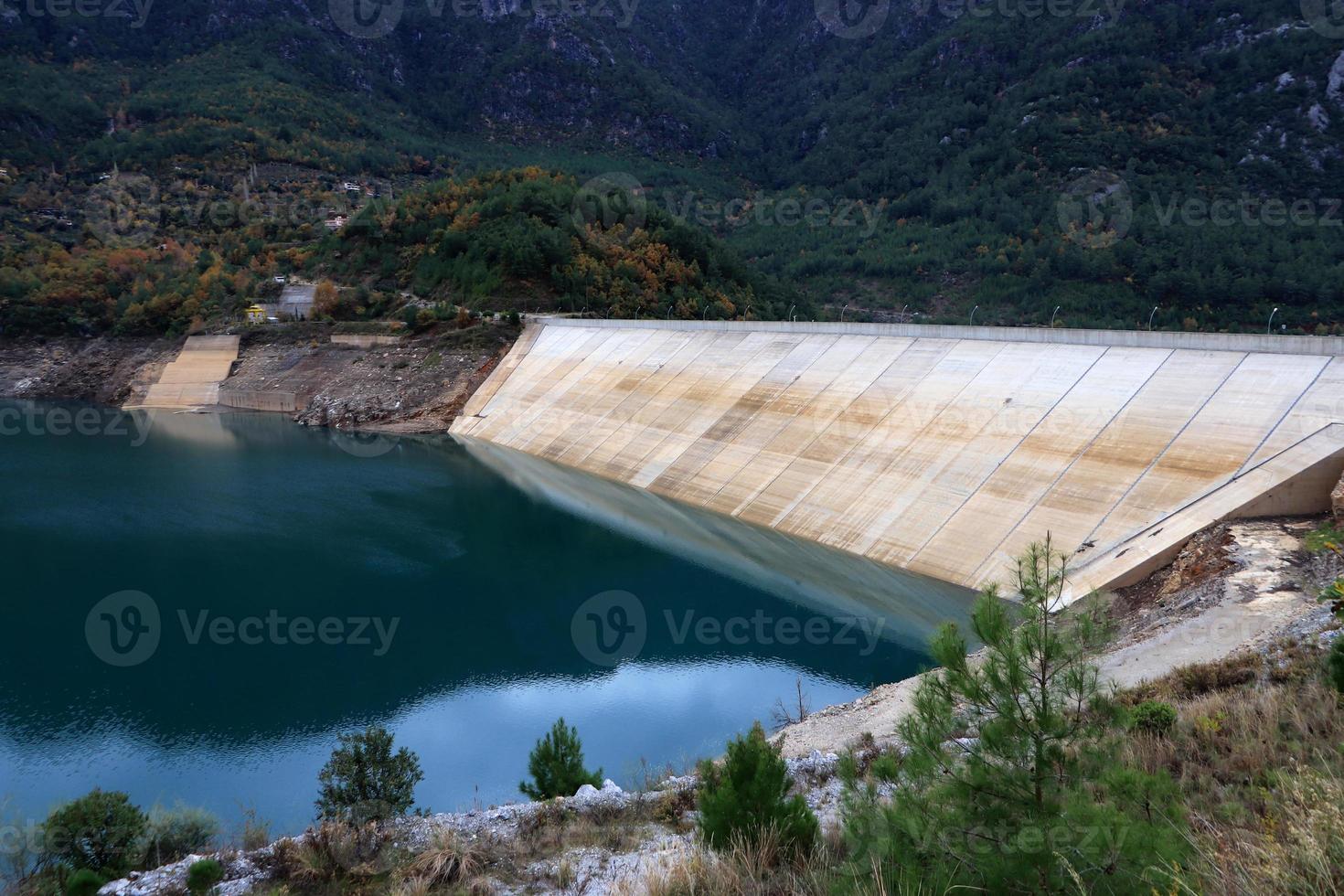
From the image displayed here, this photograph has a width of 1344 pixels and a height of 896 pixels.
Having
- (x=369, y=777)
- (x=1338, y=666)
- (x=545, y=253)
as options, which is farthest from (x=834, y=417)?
(x=545, y=253)

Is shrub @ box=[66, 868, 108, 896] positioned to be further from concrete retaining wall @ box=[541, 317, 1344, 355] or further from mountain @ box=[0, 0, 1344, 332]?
mountain @ box=[0, 0, 1344, 332]

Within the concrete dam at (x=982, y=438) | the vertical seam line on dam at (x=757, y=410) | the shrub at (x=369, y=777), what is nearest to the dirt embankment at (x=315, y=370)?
the concrete dam at (x=982, y=438)

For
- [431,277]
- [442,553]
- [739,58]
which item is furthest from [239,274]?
[739,58]

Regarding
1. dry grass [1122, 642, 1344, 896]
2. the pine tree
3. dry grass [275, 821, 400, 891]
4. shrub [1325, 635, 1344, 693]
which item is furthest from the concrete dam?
dry grass [275, 821, 400, 891]

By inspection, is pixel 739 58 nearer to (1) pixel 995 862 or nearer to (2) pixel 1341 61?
(2) pixel 1341 61

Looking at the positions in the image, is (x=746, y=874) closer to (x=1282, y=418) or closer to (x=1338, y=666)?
(x=1338, y=666)

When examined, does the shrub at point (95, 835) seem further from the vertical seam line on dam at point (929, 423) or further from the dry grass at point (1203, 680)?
the vertical seam line on dam at point (929, 423)
